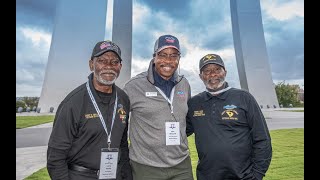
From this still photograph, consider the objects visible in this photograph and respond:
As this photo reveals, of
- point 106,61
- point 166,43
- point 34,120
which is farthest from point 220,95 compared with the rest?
point 34,120

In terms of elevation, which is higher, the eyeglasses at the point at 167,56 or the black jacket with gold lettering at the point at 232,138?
the eyeglasses at the point at 167,56

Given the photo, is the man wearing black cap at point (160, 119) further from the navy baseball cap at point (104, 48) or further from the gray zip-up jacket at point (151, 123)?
the navy baseball cap at point (104, 48)

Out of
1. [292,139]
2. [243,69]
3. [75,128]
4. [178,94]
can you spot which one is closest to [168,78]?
[178,94]

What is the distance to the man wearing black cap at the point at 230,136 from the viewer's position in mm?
2361

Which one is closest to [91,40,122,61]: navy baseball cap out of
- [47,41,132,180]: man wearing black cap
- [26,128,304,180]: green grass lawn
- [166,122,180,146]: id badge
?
[47,41,132,180]: man wearing black cap

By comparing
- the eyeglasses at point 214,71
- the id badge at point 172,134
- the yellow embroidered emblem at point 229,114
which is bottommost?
the id badge at point 172,134

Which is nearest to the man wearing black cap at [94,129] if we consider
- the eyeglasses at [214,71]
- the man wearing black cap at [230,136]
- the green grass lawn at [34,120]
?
the man wearing black cap at [230,136]

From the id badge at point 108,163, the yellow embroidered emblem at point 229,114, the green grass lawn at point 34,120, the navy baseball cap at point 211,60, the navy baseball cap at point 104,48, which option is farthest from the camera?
the green grass lawn at point 34,120

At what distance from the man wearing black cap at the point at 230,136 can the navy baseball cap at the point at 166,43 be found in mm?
314

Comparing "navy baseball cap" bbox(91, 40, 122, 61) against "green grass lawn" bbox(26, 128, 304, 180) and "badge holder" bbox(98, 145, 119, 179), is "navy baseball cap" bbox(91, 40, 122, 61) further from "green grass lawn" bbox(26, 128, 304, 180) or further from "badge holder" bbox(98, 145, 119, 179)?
"green grass lawn" bbox(26, 128, 304, 180)

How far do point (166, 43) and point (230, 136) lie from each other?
90 cm

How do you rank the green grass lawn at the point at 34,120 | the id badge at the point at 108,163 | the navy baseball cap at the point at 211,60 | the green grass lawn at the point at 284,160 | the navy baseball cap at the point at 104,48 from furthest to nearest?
the green grass lawn at the point at 34,120, the green grass lawn at the point at 284,160, the navy baseball cap at the point at 211,60, the navy baseball cap at the point at 104,48, the id badge at the point at 108,163

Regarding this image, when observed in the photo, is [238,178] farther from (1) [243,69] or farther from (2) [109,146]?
(1) [243,69]

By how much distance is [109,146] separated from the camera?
218cm
